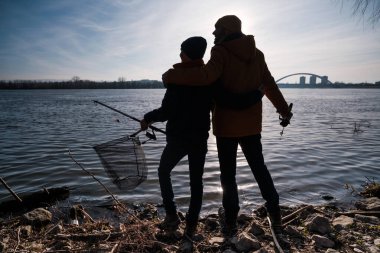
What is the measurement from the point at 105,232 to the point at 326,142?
1143cm

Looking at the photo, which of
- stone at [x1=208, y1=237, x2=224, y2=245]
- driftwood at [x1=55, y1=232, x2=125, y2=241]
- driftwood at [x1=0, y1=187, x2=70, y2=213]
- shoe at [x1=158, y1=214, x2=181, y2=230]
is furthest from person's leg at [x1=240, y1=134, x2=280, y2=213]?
driftwood at [x1=0, y1=187, x2=70, y2=213]

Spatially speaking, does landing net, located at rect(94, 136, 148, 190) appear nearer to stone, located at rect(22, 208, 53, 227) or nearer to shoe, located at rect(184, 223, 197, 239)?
shoe, located at rect(184, 223, 197, 239)

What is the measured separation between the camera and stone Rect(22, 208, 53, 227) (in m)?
5.00

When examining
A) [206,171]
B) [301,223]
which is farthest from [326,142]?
[301,223]

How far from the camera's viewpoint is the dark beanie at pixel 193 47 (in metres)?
3.69

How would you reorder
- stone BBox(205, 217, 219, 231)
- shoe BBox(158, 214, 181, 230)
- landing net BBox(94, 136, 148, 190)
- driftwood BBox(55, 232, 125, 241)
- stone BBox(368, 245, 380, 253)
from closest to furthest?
→ stone BBox(368, 245, 380, 253), driftwood BBox(55, 232, 125, 241), shoe BBox(158, 214, 181, 230), landing net BBox(94, 136, 148, 190), stone BBox(205, 217, 219, 231)

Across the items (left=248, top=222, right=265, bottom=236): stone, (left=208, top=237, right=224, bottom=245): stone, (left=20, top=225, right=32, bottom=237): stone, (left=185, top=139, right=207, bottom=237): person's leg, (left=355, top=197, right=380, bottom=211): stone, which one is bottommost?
(left=355, top=197, right=380, bottom=211): stone

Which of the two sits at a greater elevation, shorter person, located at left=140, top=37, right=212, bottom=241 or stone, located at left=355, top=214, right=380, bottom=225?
shorter person, located at left=140, top=37, right=212, bottom=241

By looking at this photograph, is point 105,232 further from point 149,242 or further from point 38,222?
point 38,222

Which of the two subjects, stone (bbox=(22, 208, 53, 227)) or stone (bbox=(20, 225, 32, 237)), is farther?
stone (bbox=(22, 208, 53, 227))

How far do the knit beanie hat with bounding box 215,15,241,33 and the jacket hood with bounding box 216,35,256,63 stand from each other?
13cm

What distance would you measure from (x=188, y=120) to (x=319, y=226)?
224cm

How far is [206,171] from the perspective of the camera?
8.91 m

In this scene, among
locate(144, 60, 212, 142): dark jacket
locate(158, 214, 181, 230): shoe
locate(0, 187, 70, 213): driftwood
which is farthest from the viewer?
locate(0, 187, 70, 213): driftwood
